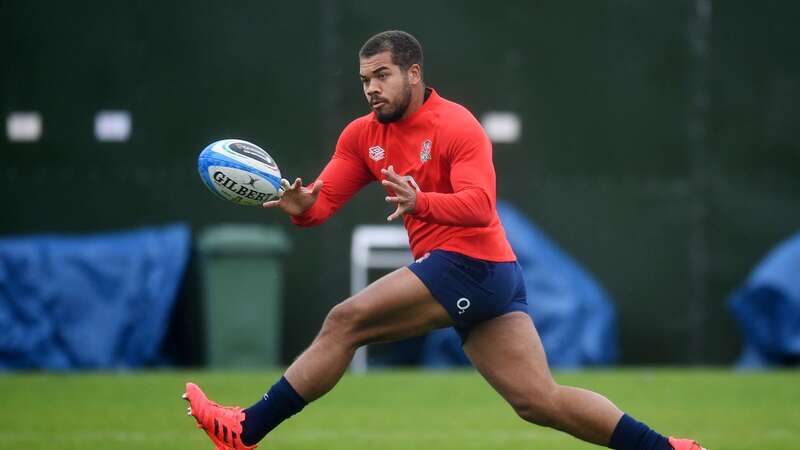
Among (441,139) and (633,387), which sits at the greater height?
(441,139)

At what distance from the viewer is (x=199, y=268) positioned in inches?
556

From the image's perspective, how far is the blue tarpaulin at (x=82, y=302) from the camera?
13047 mm

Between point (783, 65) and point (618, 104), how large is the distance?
1792mm

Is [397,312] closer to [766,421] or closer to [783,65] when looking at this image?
[766,421]

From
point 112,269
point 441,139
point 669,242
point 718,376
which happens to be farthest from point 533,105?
point 441,139

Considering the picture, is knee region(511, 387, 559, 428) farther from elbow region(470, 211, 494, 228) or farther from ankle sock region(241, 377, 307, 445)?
ankle sock region(241, 377, 307, 445)

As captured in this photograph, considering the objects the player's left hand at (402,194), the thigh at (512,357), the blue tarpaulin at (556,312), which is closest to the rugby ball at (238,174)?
the player's left hand at (402,194)

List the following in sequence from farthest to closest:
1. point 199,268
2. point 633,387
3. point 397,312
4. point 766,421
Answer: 1. point 199,268
2. point 633,387
3. point 766,421
4. point 397,312

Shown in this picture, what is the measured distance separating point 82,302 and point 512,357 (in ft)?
25.5

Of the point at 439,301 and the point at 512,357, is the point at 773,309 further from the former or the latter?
the point at 439,301

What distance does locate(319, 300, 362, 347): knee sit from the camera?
246 inches

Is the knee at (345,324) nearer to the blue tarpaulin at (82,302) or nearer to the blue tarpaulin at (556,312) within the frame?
the blue tarpaulin at (556,312)

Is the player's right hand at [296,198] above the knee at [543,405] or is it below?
above

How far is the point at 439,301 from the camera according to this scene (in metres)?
6.32
